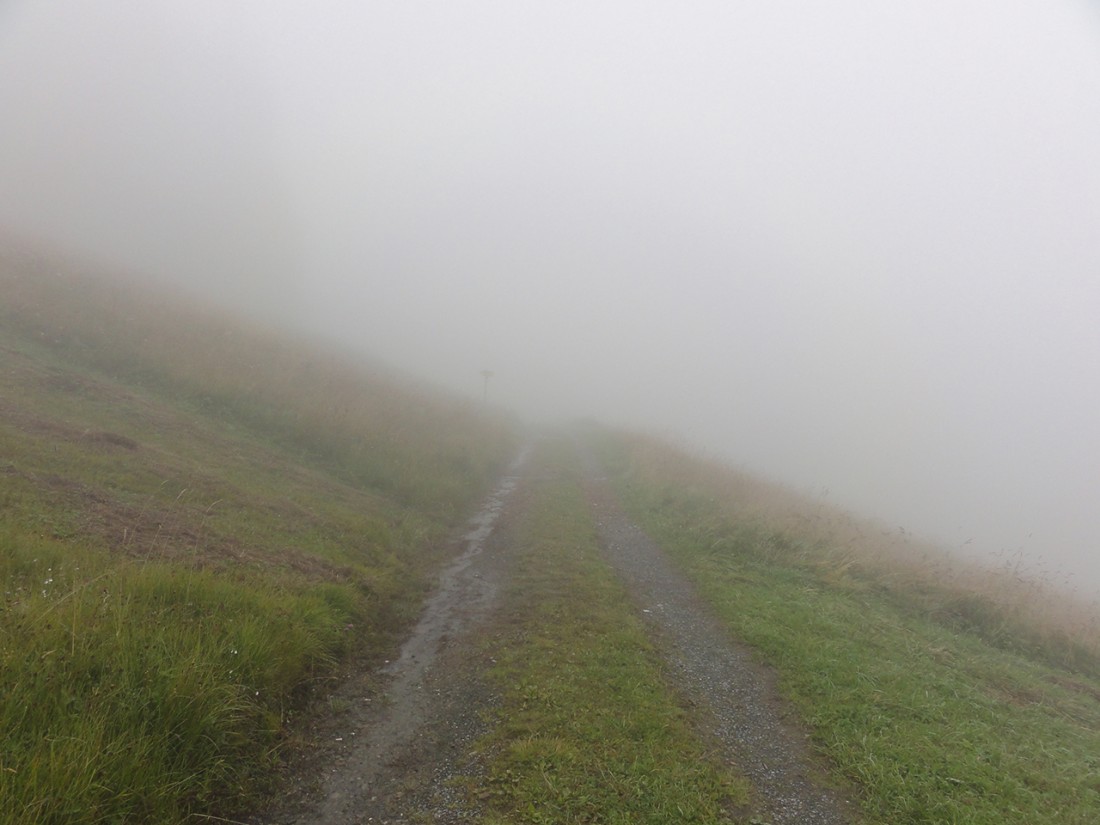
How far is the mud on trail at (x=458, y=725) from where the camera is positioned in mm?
4879

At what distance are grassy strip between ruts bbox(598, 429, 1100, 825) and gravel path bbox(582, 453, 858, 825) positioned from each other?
40 centimetres

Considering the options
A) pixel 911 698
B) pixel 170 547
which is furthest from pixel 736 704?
pixel 170 547

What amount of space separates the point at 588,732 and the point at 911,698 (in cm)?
542

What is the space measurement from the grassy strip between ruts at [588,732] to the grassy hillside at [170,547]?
7.86ft

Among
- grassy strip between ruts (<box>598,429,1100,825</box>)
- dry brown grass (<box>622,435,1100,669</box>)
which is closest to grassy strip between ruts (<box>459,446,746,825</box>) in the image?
grassy strip between ruts (<box>598,429,1100,825</box>)

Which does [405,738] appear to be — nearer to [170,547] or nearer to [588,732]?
[588,732]

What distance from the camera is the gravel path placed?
5516mm

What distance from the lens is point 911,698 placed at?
7602 millimetres

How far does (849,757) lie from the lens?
6219 millimetres

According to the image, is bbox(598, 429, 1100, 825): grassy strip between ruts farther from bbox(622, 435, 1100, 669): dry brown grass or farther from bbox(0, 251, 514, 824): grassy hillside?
bbox(0, 251, 514, 824): grassy hillside

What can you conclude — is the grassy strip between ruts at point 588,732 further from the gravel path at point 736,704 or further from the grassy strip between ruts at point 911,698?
the grassy strip between ruts at point 911,698

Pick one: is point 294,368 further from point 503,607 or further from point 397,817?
point 397,817

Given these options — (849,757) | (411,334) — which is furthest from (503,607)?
(411,334)

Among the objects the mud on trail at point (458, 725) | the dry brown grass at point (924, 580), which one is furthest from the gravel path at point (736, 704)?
the dry brown grass at point (924, 580)
